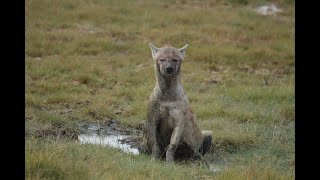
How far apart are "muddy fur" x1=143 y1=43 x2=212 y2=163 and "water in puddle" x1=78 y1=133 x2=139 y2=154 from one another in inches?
17.4

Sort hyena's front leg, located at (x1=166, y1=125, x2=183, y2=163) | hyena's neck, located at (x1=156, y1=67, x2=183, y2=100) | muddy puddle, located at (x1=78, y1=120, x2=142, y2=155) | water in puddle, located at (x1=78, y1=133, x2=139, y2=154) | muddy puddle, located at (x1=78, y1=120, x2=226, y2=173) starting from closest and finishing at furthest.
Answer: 1. hyena's front leg, located at (x1=166, y1=125, x2=183, y2=163)
2. hyena's neck, located at (x1=156, y1=67, x2=183, y2=100)
3. muddy puddle, located at (x1=78, y1=120, x2=226, y2=173)
4. water in puddle, located at (x1=78, y1=133, x2=139, y2=154)
5. muddy puddle, located at (x1=78, y1=120, x2=142, y2=155)

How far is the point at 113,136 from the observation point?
366 inches

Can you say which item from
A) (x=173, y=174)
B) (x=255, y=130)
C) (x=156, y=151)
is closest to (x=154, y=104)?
(x=156, y=151)

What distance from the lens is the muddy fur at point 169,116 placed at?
8.01 metres

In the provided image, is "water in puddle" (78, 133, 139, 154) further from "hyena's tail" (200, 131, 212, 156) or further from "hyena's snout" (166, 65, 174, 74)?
"hyena's snout" (166, 65, 174, 74)

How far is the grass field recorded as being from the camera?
7072 millimetres

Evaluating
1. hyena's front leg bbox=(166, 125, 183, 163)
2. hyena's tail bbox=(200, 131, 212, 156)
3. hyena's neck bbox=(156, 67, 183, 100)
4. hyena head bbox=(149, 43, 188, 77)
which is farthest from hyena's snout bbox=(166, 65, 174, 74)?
hyena's tail bbox=(200, 131, 212, 156)

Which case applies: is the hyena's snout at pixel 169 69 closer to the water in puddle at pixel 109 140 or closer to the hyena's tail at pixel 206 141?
the hyena's tail at pixel 206 141

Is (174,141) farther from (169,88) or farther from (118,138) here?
(118,138)

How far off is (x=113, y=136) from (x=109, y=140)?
0.24 meters

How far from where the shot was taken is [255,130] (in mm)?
9633

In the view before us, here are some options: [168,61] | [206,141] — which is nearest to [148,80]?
[206,141]

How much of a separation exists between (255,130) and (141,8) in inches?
350

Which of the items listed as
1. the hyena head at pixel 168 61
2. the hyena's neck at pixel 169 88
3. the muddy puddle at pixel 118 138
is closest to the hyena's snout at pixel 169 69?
the hyena head at pixel 168 61
